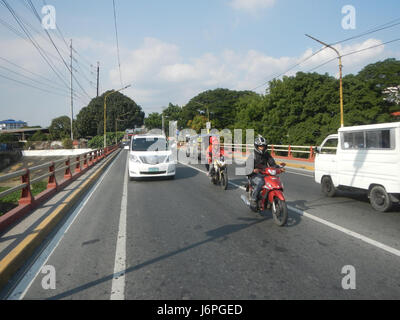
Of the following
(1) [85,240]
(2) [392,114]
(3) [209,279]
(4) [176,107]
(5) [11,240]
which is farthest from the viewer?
(4) [176,107]

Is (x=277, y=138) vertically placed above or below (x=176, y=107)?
below

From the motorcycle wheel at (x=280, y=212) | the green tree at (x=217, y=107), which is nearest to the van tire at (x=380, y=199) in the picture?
the motorcycle wheel at (x=280, y=212)

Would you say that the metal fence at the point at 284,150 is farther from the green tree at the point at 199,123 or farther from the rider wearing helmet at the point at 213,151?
the green tree at the point at 199,123

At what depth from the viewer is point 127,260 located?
4.14 m

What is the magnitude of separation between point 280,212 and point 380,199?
2742 mm

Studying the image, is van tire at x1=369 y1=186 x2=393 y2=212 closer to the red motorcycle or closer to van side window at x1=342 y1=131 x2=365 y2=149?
van side window at x1=342 y1=131 x2=365 y2=149

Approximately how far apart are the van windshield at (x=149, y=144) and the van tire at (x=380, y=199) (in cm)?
848

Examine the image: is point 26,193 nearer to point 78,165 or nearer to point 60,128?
point 78,165

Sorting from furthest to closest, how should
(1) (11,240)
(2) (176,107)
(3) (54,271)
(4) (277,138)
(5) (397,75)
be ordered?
(2) (176,107) < (4) (277,138) < (5) (397,75) < (1) (11,240) < (3) (54,271)

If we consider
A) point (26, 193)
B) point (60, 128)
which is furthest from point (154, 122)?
point (26, 193)

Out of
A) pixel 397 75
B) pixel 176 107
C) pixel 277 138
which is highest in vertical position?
pixel 176 107
